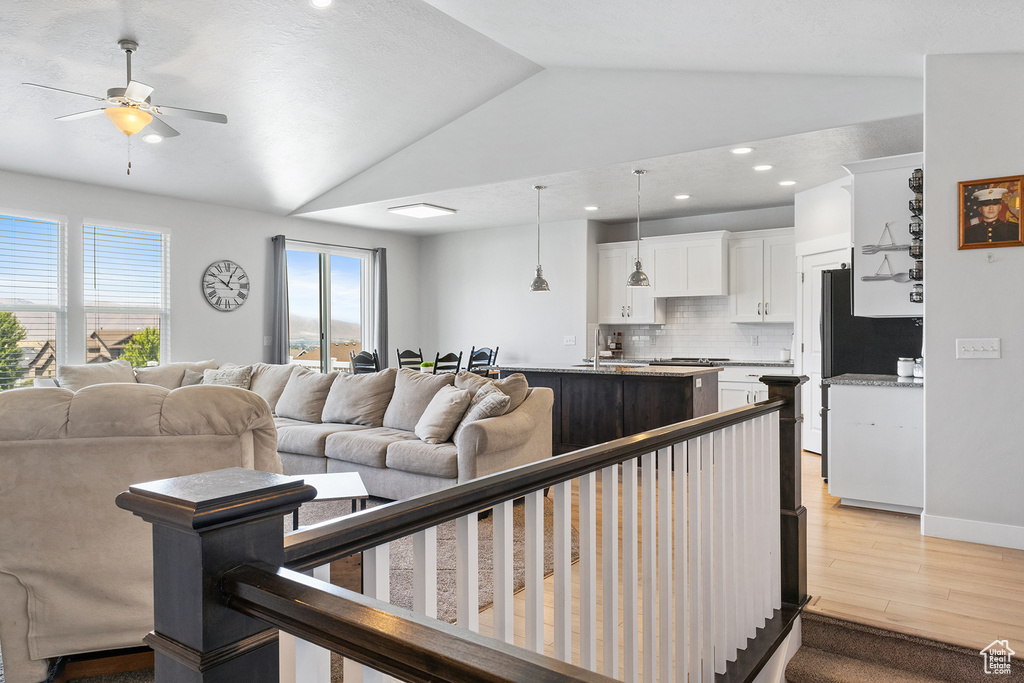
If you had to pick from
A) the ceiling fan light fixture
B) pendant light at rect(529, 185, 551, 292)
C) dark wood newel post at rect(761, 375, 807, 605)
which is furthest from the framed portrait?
the ceiling fan light fixture

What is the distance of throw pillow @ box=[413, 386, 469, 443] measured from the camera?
424 cm

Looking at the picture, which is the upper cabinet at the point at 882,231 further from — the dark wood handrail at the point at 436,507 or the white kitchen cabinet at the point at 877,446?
the dark wood handrail at the point at 436,507

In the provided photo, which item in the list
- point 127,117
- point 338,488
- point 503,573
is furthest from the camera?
point 127,117

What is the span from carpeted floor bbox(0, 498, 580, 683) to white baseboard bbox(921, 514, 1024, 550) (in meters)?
2.02

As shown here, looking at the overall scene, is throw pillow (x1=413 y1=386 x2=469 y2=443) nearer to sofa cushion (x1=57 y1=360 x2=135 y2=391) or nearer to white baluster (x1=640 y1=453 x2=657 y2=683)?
white baluster (x1=640 y1=453 x2=657 y2=683)

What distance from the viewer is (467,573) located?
Result: 1119 mm

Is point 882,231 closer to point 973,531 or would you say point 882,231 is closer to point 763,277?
point 973,531

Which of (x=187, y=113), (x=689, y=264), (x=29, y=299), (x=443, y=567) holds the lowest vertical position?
(x=443, y=567)

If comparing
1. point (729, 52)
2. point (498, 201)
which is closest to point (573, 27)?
point (729, 52)

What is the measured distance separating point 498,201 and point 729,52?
10.3 ft

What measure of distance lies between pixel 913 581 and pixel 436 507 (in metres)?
2.90

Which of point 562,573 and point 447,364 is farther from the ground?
point 447,364

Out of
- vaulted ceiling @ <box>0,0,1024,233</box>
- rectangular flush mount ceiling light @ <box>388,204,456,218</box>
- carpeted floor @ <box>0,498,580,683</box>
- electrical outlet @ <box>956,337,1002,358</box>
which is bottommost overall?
carpeted floor @ <box>0,498,580,683</box>

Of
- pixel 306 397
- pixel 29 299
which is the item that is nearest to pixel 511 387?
pixel 306 397
